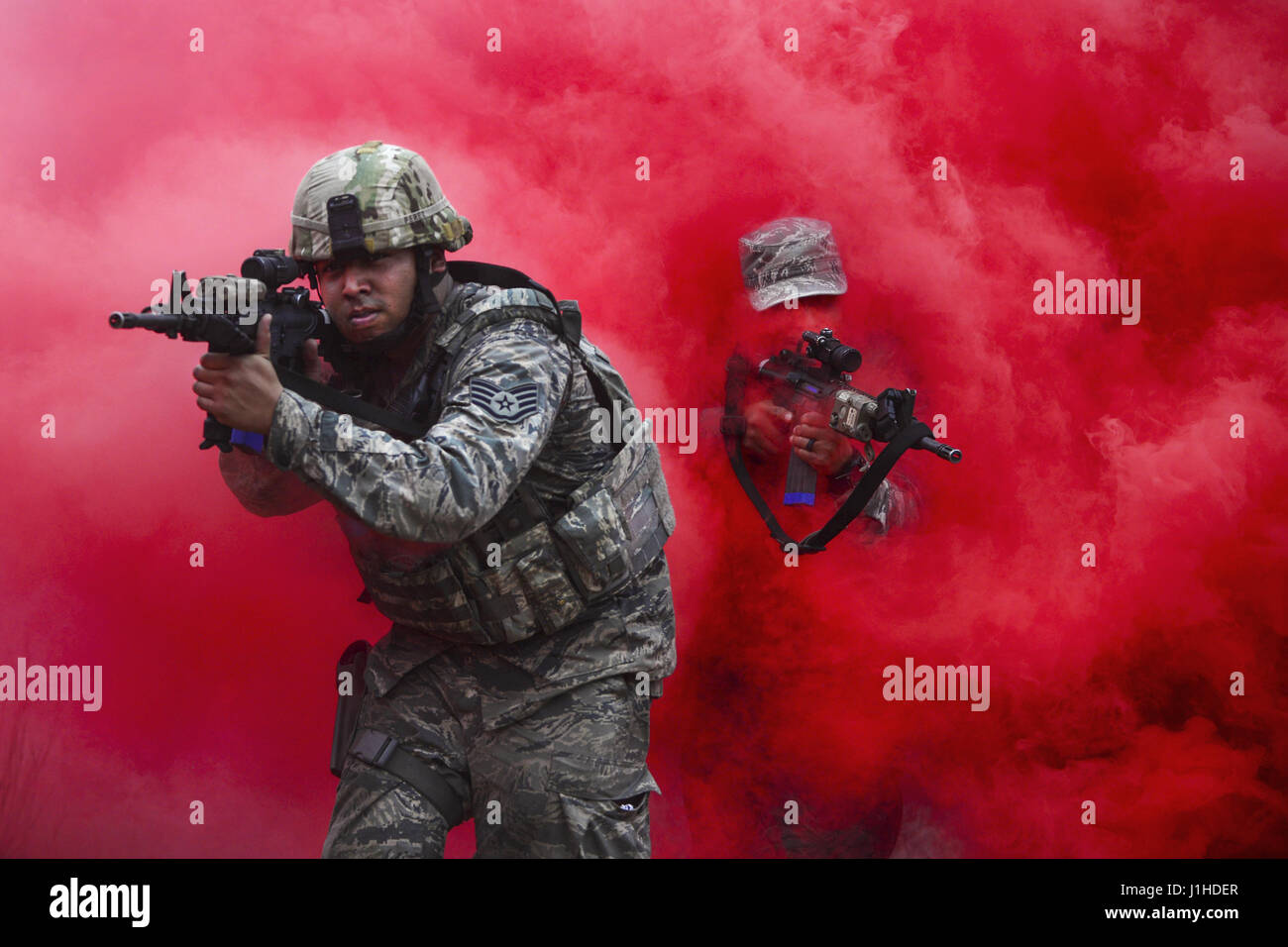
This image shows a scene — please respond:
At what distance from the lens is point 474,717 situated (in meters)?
2.86

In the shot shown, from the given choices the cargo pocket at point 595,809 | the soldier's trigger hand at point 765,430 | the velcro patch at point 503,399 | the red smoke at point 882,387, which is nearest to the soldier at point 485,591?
the cargo pocket at point 595,809

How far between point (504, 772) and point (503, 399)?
2.94ft

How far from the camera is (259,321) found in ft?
8.19

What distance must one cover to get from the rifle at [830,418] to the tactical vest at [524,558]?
89 cm

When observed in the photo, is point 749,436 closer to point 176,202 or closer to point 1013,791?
point 1013,791

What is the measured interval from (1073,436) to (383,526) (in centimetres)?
235

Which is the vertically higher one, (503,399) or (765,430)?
(765,430)

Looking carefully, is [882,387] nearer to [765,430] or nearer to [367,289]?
[765,430]

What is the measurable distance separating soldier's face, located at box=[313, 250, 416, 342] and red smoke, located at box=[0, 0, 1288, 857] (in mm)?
828

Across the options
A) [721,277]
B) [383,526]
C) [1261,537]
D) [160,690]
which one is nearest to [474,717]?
[383,526]

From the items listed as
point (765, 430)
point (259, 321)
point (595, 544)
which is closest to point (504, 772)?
point (595, 544)

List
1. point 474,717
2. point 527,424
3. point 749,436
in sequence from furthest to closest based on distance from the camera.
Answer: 1. point 749,436
2. point 474,717
3. point 527,424

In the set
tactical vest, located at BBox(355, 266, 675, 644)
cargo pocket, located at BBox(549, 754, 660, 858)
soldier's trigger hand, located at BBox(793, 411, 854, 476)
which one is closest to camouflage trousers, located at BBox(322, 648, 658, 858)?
cargo pocket, located at BBox(549, 754, 660, 858)

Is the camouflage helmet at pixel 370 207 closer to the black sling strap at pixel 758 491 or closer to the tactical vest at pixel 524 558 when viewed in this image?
the tactical vest at pixel 524 558
